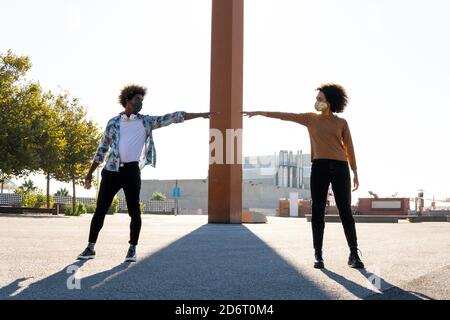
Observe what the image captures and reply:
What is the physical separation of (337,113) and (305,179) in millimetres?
97425

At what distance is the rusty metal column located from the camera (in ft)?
60.5

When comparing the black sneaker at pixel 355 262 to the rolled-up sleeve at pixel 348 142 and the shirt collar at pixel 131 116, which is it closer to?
the rolled-up sleeve at pixel 348 142

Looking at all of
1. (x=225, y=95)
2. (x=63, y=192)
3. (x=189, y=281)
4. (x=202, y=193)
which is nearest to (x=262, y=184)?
(x=202, y=193)

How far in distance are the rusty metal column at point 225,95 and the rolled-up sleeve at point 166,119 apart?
38.6ft

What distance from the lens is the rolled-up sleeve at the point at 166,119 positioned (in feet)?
21.6

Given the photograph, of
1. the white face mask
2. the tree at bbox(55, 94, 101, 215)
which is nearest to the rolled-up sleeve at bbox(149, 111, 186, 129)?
the white face mask

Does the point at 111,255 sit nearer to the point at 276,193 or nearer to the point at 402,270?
the point at 402,270

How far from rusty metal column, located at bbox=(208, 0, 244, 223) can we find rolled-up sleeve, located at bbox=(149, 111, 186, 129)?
1178 cm

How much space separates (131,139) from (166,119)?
0.44 meters

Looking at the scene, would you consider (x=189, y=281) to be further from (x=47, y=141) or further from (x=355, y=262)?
(x=47, y=141)

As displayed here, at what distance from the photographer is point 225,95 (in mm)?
18438

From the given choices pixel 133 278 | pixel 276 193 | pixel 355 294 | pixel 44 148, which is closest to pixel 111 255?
pixel 133 278

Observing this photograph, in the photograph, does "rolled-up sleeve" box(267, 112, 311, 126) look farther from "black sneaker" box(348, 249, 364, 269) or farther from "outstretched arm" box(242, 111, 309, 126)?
"black sneaker" box(348, 249, 364, 269)
